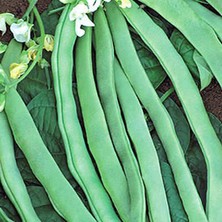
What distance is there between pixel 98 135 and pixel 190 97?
21 centimetres

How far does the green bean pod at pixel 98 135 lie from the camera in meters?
1.38

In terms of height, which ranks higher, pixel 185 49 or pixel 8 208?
pixel 185 49

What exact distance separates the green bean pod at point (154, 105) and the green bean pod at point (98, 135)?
0.07 m

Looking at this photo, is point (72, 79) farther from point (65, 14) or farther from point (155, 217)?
point (155, 217)

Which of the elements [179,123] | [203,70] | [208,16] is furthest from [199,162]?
[208,16]

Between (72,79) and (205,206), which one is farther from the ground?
(72,79)

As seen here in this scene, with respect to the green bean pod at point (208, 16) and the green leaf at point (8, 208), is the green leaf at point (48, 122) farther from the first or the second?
the green bean pod at point (208, 16)

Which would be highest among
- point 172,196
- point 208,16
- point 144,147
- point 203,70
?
point 208,16

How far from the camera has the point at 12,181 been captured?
1.38m

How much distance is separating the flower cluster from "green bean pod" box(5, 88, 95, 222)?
19 cm

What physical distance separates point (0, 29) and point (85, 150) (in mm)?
338

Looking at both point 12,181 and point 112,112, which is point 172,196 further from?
point 12,181

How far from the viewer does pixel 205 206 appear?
4.64ft

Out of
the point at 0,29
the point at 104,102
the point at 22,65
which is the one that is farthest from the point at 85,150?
the point at 0,29
